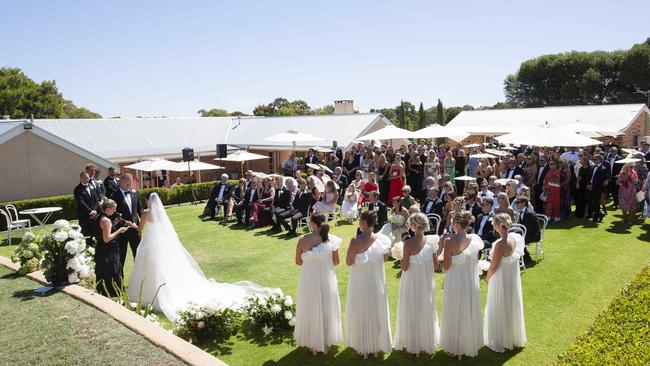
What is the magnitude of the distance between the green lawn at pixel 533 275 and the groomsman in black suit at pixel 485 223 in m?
1.02

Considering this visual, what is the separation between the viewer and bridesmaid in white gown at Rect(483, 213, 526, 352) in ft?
20.1

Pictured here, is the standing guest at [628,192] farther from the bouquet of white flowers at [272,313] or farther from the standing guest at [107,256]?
the standing guest at [107,256]

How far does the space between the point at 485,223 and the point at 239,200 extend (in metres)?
8.39

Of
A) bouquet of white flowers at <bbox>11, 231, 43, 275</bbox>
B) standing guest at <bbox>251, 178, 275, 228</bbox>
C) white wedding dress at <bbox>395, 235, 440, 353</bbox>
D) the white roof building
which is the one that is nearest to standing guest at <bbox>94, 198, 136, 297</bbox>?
bouquet of white flowers at <bbox>11, 231, 43, 275</bbox>

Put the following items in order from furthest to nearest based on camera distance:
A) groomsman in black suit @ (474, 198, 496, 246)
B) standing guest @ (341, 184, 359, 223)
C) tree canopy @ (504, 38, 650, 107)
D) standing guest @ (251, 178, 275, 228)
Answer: tree canopy @ (504, 38, 650, 107) → standing guest @ (251, 178, 275, 228) → standing guest @ (341, 184, 359, 223) → groomsman in black suit @ (474, 198, 496, 246)

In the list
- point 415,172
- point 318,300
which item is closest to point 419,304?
point 318,300

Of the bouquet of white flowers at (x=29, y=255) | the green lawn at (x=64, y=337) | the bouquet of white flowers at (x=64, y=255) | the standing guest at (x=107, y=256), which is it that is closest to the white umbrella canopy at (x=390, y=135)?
the standing guest at (x=107, y=256)

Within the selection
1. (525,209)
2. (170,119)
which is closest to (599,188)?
(525,209)

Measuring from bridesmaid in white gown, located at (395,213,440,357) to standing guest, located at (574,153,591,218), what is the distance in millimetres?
9405

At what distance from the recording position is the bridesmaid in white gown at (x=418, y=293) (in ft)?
19.5

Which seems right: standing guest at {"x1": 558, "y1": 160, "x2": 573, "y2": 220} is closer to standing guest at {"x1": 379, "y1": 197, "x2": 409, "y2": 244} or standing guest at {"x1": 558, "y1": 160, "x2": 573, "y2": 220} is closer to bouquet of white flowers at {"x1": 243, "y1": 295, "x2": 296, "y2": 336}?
standing guest at {"x1": 379, "y1": 197, "x2": 409, "y2": 244}

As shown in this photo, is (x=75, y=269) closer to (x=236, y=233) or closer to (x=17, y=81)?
(x=236, y=233)

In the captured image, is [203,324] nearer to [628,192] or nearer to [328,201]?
[328,201]

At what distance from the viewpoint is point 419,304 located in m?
5.95
